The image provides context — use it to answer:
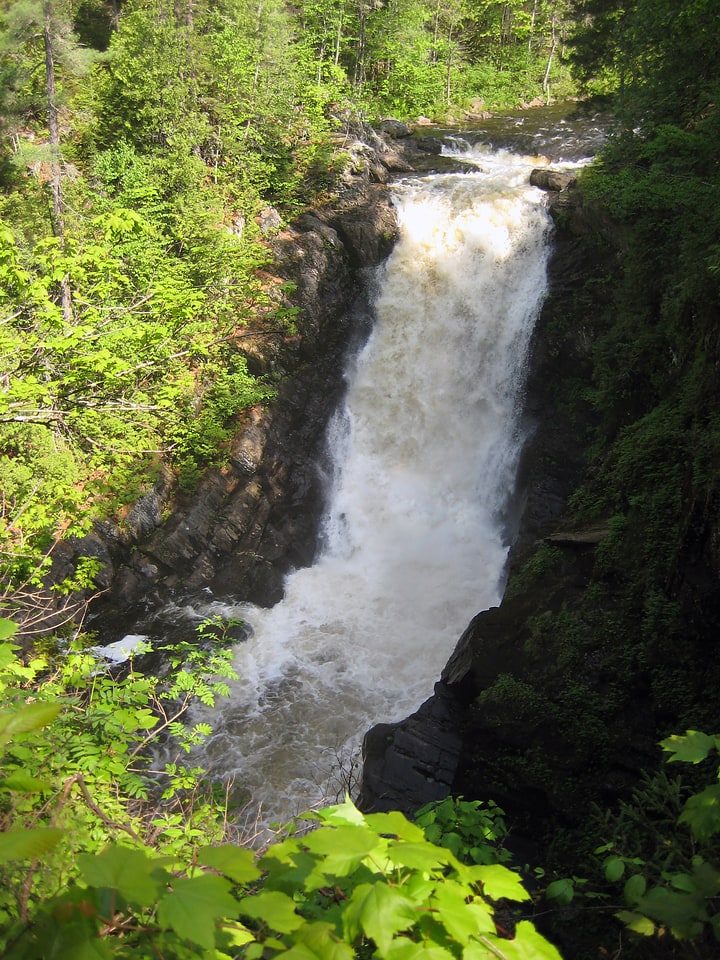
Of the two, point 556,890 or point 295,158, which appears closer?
point 556,890

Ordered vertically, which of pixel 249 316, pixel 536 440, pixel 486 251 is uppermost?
pixel 486 251

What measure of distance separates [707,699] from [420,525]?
8.19 m

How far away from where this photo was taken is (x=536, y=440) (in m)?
12.8

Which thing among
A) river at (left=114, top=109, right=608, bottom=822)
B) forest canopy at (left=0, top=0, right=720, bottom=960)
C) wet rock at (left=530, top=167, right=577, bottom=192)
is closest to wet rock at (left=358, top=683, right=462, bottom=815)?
forest canopy at (left=0, top=0, right=720, bottom=960)

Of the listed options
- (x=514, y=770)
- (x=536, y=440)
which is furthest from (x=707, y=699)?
(x=536, y=440)

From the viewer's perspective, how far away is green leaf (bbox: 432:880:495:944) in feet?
4.13

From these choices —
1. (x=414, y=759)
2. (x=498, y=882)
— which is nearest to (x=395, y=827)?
(x=498, y=882)

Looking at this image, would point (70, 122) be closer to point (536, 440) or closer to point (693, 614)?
point (536, 440)

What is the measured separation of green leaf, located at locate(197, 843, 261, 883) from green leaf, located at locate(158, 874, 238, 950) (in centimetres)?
10

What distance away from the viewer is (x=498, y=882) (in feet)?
4.90

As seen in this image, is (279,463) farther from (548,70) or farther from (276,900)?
(548,70)

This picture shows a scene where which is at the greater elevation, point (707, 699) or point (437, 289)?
point (437, 289)

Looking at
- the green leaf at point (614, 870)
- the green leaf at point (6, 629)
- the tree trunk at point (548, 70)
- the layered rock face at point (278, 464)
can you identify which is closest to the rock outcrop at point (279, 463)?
the layered rock face at point (278, 464)

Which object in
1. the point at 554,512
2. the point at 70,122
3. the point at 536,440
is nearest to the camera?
the point at 554,512
